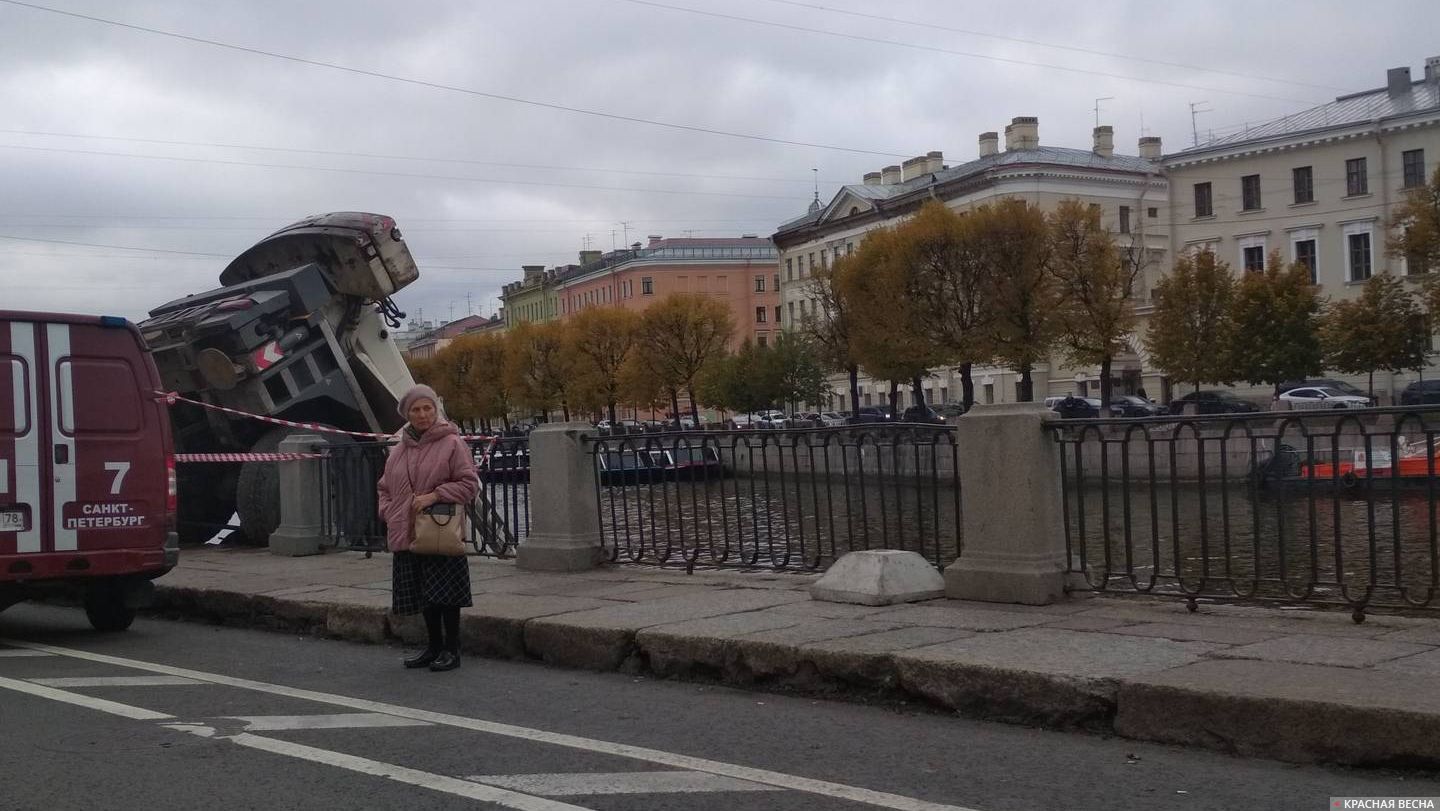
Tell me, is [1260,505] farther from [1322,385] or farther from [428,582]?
[1322,385]

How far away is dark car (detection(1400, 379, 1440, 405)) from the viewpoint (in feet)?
156

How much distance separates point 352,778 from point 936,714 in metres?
2.94

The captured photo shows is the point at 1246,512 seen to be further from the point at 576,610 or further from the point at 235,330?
the point at 235,330

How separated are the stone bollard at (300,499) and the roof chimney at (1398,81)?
60.0 m

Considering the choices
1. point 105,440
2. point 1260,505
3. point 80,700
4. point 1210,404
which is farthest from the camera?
point 1210,404

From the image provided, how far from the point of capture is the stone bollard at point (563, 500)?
11789 millimetres

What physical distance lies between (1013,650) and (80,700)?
5.26m

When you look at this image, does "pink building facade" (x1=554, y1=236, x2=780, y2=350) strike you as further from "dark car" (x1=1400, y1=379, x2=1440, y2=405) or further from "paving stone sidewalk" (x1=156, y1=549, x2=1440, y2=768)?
"paving stone sidewalk" (x1=156, y1=549, x2=1440, y2=768)

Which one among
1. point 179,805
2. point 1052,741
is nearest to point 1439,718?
point 1052,741

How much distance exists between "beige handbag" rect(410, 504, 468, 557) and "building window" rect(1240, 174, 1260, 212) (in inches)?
2475

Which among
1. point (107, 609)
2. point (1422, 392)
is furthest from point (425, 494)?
point (1422, 392)

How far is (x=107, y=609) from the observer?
1090cm

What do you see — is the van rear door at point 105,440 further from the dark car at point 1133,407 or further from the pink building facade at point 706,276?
the pink building facade at point 706,276

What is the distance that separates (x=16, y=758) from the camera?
6.13m
